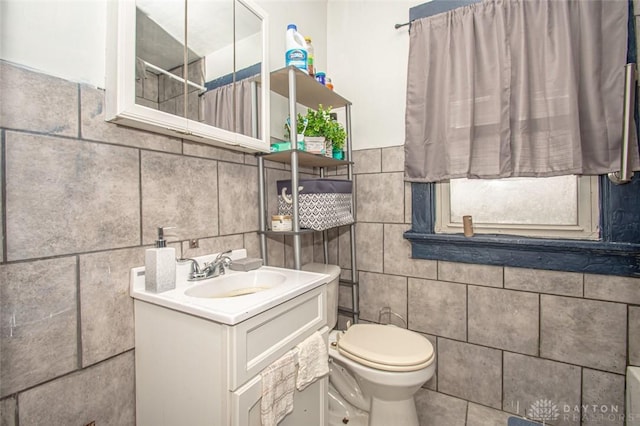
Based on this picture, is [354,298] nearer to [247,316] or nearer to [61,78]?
[247,316]

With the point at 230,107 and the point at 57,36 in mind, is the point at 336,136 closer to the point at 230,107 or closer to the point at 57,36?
the point at 230,107

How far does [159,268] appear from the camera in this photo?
34.9 inches

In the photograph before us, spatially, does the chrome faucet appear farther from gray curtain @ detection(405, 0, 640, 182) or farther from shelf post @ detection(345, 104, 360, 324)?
gray curtain @ detection(405, 0, 640, 182)

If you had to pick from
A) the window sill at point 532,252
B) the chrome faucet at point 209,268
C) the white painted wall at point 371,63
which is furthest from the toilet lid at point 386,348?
the white painted wall at point 371,63

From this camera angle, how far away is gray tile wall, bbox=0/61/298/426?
2.32 ft

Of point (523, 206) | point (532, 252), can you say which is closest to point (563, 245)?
point (532, 252)

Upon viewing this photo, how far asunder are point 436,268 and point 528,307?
18.3 inches

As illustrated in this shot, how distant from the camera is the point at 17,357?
27.9 inches

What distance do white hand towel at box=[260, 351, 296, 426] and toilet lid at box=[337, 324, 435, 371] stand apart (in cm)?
47

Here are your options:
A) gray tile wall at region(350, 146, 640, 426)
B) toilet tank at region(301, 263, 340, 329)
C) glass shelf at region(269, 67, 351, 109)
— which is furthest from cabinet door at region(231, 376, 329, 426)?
glass shelf at region(269, 67, 351, 109)

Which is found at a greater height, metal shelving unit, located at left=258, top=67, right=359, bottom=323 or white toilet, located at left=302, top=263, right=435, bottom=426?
metal shelving unit, located at left=258, top=67, right=359, bottom=323

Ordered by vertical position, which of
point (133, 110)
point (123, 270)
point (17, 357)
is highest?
point (133, 110)

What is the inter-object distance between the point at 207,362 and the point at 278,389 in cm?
25

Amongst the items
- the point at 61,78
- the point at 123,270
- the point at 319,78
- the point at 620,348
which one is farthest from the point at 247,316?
the point at 620,348
